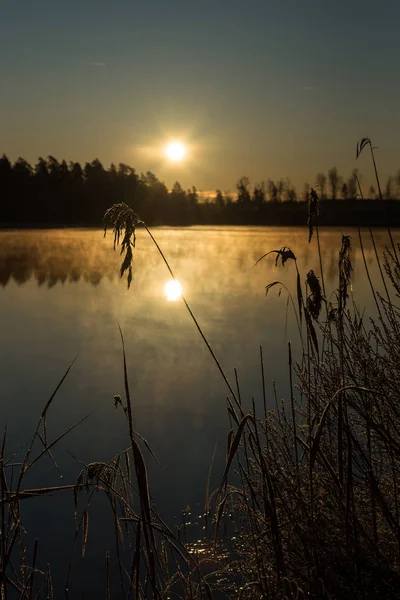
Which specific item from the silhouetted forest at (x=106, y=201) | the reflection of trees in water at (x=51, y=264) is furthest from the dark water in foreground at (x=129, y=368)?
the silhouetted forest at (x=106, y=201)

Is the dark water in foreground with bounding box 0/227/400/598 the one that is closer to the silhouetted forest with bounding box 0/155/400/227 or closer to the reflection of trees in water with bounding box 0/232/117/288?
the reflection of trees in water with bounding box 0/232/117/288

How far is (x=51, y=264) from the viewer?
27.9 m

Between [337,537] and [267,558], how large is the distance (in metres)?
0.51

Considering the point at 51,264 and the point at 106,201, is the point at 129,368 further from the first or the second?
the point at 106,201

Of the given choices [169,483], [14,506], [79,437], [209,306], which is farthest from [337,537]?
[209,306]

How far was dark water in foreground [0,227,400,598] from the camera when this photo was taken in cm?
540

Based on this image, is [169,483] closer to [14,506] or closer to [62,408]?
[62,408]

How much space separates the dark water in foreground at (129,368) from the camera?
5.40 metres

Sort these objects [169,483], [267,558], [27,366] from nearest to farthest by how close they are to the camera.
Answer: [267,558] < [169,483] < [27,366]

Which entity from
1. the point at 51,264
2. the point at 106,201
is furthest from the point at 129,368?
the point at 106,201

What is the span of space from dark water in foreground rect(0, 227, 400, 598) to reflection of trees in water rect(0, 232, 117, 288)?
1.02ft

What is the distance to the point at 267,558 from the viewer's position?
3.34 metres

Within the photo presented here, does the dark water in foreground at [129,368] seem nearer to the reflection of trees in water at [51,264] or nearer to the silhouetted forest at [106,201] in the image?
the reflection of trees in water at [51,264]

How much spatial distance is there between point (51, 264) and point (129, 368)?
18949 mm
